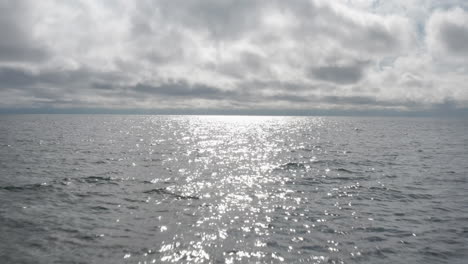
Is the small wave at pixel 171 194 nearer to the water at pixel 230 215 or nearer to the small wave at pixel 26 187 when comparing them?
the water at pixel 230 215

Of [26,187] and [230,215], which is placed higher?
[26,187]

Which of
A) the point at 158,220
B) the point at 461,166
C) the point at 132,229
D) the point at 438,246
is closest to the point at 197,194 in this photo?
the point at 158,220

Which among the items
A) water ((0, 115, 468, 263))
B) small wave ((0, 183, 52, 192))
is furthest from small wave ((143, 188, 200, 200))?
small wave ((0, 183, 52, 192))

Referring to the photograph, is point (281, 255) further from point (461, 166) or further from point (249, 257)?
point (461, 166)

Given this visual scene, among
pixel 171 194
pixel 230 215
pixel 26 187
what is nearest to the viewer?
pixel 230 215

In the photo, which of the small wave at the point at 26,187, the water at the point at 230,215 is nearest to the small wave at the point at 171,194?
the water at the point at 230,215

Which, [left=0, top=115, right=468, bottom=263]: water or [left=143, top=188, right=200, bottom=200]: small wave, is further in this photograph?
[left=143, top=188, right=200, bottom=200]: small wave

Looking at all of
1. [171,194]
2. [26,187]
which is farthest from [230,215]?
[26,187]

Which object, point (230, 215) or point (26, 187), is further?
point (26, 187)

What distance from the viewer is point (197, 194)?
91.9 ft

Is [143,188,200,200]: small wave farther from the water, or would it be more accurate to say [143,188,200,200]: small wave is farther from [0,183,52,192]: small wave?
[0,183,52,192]: small wave

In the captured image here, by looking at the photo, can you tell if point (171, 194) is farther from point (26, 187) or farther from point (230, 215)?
point (26, 187)

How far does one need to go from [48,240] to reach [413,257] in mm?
20293

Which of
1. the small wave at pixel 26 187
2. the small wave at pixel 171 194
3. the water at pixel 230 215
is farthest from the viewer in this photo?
the small wave at pixel 26 187
